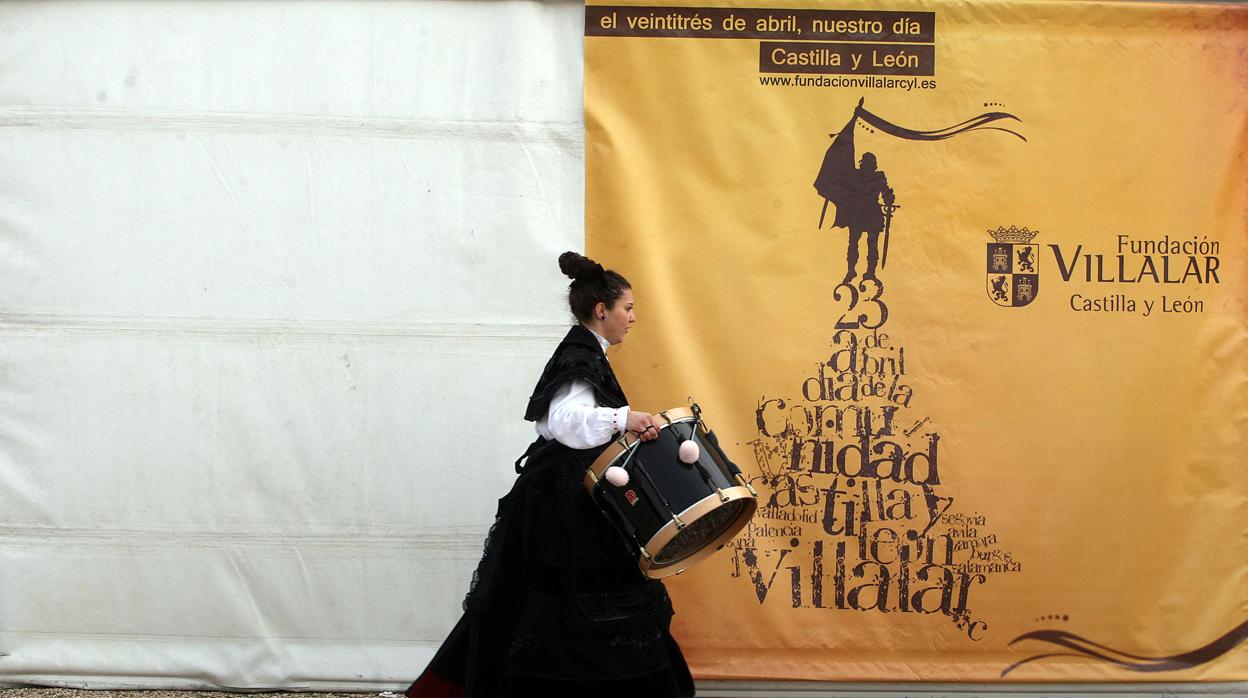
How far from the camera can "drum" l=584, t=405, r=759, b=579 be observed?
292cm

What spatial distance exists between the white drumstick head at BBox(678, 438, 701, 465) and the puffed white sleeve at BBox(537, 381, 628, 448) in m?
0.17

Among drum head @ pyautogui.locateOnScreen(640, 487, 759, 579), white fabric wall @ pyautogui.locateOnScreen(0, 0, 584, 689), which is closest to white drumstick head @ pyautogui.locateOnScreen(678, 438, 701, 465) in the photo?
drum head @ pyautogui.locateOnScreen(640, 487, 759, 579)

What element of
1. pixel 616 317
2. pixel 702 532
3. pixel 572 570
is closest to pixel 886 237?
pixel 616 317

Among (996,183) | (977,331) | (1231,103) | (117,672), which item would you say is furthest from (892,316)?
(117,672)

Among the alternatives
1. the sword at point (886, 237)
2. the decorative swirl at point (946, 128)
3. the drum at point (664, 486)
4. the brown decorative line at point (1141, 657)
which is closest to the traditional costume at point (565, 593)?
the drum at point (664, 486)

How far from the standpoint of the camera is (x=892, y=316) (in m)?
3.97

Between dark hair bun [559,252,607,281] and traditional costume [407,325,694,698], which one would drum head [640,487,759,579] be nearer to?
traditional costume [407,325,694,698]

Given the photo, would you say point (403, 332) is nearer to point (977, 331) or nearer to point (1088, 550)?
point (977, 331)

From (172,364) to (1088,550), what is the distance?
338 cm

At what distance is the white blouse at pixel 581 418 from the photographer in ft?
9.88

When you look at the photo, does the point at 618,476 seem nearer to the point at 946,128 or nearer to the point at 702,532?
the point at 702,532

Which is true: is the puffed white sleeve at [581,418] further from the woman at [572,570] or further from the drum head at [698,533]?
the drum head at [698,533]

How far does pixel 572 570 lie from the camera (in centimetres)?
308

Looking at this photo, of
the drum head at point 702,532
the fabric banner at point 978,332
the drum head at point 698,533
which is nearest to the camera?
the drum head at point 698,533
